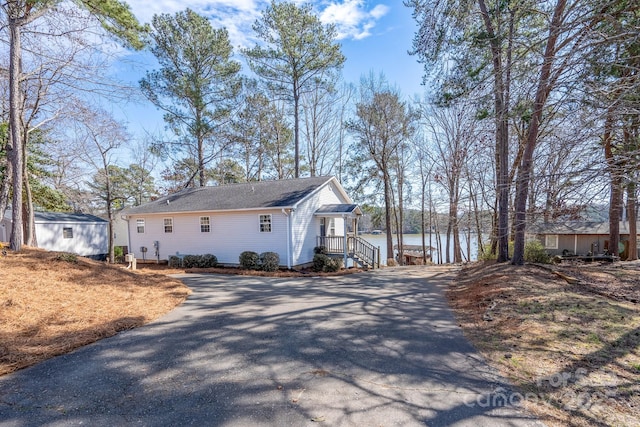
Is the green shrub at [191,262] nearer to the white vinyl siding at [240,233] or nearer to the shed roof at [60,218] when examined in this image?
the white vinyl siding at [240,233]

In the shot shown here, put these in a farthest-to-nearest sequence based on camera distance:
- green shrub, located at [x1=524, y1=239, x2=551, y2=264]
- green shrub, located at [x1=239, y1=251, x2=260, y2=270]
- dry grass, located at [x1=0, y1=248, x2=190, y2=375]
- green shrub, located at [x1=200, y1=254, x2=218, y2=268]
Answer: green shrub, located at [x1=200, y1=254, x2=218, y2=268]
green shrub, located at [x1=239, y1=251, x2=260, y2=270]
green shrub, located at [x1=524, y1=239, x2=551, y2=264]
dry grass, located at [x1=0, y1=248, x2=190, y2=375]

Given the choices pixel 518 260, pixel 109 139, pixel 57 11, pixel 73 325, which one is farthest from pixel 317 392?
pixel 109 139

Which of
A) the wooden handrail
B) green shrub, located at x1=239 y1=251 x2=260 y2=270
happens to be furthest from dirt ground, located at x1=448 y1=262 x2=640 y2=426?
green shrub, located at x1=239 y1=251 x2=260 y2=270

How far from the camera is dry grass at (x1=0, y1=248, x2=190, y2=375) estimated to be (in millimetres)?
4309

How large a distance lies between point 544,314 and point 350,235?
1029 cm

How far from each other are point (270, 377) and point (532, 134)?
9452mm

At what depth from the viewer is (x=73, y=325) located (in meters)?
5.04

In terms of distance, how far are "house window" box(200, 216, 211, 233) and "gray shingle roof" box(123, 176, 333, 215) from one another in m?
0.54

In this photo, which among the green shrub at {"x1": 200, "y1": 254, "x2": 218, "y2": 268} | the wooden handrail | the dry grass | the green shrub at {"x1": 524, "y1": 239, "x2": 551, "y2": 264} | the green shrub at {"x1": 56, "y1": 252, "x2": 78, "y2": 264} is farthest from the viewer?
the wooden handrail

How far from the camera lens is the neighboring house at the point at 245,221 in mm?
13781

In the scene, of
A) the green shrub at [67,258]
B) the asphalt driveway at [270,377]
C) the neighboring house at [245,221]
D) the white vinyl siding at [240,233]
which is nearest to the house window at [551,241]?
the neighboring house at [245,221]

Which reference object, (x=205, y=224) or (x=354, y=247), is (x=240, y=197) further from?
(x=354, y=247)

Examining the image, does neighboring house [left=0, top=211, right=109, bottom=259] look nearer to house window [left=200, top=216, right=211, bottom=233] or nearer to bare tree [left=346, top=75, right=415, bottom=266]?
house window [left=200, top=216, right=211, bottom=233]

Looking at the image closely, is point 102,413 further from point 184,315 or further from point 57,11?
point 57,11
